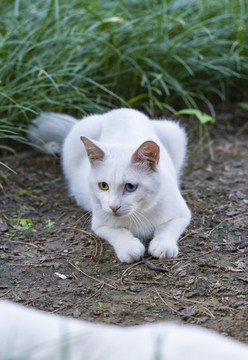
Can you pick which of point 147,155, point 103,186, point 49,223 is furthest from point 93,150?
point 49,223

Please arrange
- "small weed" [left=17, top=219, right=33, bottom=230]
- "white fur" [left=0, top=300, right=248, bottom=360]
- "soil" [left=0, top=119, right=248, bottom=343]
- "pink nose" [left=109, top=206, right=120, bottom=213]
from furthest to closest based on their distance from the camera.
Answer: "small weed" [left=17, top=219, right=33, bottom=230], "pink nose" [left=109, top=206, right=120, bottom=213], "soil" [left=0, top=119, right=248, bottom=343], "white fur" [left=0, top=300, right=248, bottom=360]

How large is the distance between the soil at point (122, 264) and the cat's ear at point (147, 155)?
1.84 feet

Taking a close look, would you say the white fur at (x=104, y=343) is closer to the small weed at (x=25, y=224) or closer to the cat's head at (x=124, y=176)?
the cat's head at (x=124, y=176)

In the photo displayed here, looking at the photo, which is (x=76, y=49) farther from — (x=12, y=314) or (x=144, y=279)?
(x=12, y=314)

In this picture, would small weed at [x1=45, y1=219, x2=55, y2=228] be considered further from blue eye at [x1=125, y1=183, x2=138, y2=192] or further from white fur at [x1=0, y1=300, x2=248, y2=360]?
white fur at [x1=0, y1=300, x2=248, y2=360]

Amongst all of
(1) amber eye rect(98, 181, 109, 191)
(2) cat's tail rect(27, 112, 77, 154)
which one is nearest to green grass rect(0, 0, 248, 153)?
(2) cat's tail rect(27, 112, 77, 154)

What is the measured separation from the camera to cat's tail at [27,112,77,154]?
15.4 feet

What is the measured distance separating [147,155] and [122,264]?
642mm

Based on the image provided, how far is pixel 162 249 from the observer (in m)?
3.34

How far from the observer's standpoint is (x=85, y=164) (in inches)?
167

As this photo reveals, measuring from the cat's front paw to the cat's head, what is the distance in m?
0.22

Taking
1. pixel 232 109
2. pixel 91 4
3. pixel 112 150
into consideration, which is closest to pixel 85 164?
pixel 112 150

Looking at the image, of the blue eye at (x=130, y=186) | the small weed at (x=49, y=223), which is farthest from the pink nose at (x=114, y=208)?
the small weed at (x=49, y=223)

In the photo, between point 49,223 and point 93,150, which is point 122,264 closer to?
point 93,150
